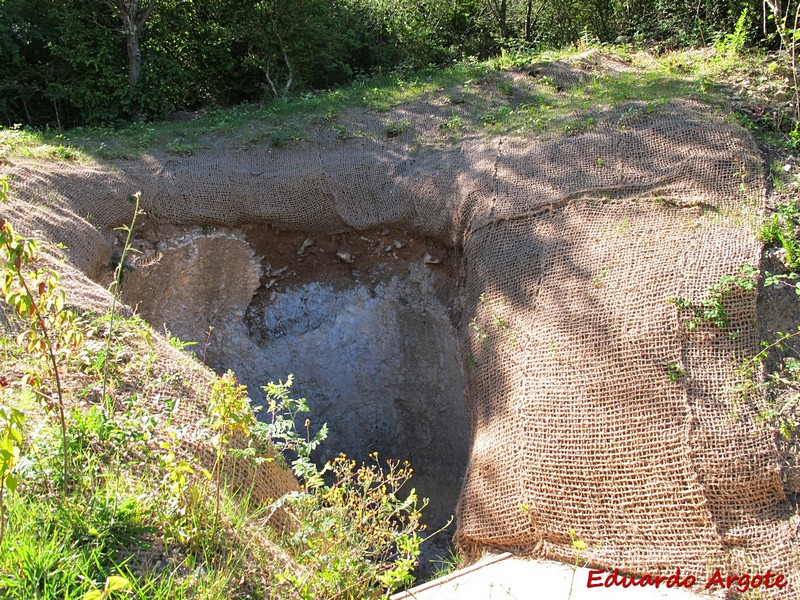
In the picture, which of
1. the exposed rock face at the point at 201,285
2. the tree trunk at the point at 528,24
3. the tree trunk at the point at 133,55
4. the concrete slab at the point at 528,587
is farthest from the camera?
the tree trunk at the point at 528,24

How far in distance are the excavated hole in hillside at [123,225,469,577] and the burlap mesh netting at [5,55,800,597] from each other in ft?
0.98

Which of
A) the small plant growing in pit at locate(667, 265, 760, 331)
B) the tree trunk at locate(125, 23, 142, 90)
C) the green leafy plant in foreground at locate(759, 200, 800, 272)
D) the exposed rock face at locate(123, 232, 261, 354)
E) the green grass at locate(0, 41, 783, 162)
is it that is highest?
the tree trunk at locate(125, 23, 142, 90)

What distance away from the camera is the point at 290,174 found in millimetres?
6172

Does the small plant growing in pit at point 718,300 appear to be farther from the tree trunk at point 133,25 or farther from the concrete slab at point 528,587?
the tree trunk at point 133,25

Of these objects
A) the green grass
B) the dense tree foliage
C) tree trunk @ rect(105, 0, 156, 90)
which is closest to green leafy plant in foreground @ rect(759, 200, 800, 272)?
the green grass

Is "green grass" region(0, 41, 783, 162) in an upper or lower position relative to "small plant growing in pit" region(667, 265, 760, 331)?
upper

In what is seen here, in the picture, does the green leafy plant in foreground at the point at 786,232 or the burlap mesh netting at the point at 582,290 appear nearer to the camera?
the burlap mesh netting at the point at 582,290

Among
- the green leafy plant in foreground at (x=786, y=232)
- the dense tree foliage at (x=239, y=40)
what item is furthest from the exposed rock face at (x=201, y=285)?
the green leafy plant in foreground at (x=786, y=232)

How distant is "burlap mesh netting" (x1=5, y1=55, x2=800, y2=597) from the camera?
11.0 ft

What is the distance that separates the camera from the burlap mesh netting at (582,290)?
3.35m

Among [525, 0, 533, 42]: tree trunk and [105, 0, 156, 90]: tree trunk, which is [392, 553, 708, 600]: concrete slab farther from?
[525, 0, 533, 42]: tree trunk

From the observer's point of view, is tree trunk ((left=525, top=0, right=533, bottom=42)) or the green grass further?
tree trunk ((left=525, top=0, right=533, bottom=42))

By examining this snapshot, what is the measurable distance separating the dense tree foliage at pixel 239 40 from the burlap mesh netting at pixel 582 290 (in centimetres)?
326

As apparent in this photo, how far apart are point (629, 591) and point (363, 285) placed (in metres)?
3.70
